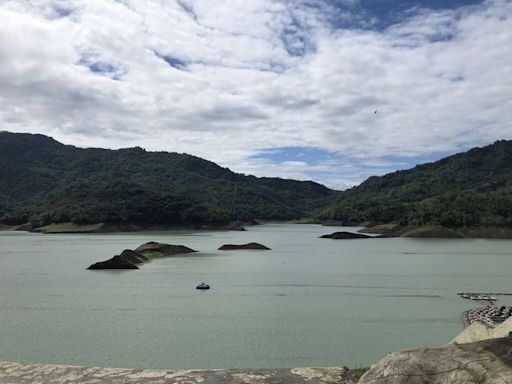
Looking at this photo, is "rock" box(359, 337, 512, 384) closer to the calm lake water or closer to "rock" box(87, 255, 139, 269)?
the calm lake water

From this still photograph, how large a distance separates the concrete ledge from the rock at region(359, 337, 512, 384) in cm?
144

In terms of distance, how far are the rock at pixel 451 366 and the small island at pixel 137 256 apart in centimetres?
6397

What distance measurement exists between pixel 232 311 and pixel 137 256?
43612 millimetres

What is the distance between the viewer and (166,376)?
9.48 metres

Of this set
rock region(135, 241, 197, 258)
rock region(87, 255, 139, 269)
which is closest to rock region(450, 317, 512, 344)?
rock region(87, 255, 139, 269)

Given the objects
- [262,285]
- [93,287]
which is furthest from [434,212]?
[93,287]

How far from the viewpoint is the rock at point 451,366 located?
696 cm

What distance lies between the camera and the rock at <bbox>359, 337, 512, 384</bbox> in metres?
6.96

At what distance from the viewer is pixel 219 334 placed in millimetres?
29062

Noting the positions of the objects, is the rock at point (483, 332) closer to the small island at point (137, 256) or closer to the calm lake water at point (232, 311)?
the calm lake water at point (232, 311)

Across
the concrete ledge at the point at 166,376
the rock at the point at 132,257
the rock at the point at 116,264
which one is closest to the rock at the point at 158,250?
the rock at the point at 132,257

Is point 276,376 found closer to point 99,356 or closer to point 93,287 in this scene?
point 99,356

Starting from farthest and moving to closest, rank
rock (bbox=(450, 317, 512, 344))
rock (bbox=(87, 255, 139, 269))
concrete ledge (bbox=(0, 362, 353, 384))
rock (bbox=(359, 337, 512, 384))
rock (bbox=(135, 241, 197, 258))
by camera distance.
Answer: rock (bbox=(135, 241, 197, 258))
rock (bbox=(87, 255, 139, 269))
rock (bbox=(450, 317, 512, 344))
concrete ledge (bbox=(0, 362, 353, 384))
rock (bbox=(359, 337, 512, 384))

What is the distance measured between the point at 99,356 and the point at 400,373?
19.8m
